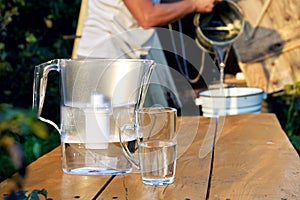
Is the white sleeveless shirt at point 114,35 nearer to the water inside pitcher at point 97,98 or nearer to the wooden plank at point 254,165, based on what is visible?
the wooden plank at point 254,165

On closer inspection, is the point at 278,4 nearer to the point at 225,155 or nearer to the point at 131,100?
the point at 225,155

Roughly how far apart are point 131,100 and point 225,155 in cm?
32

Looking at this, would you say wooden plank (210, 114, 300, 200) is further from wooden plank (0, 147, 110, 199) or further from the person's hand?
the person's hand

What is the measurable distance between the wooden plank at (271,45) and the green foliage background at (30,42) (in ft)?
3.51

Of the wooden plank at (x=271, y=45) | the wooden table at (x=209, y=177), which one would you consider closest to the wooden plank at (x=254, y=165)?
the wooden table at (x=209, y=177)

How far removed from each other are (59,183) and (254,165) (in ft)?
1.31

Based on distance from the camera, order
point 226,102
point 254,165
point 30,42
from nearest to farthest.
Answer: point 254,165
point 226,102
point 30,42

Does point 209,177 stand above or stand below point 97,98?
below

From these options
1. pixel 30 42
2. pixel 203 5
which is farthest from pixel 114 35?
pixel 30 42

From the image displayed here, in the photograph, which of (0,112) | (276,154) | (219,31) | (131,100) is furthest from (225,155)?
(219,31)

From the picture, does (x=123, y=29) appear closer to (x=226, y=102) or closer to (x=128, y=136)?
(x=226, y=102)

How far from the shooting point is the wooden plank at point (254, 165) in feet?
3.42

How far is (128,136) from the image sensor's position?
1.14m

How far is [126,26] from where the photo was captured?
248 cm
